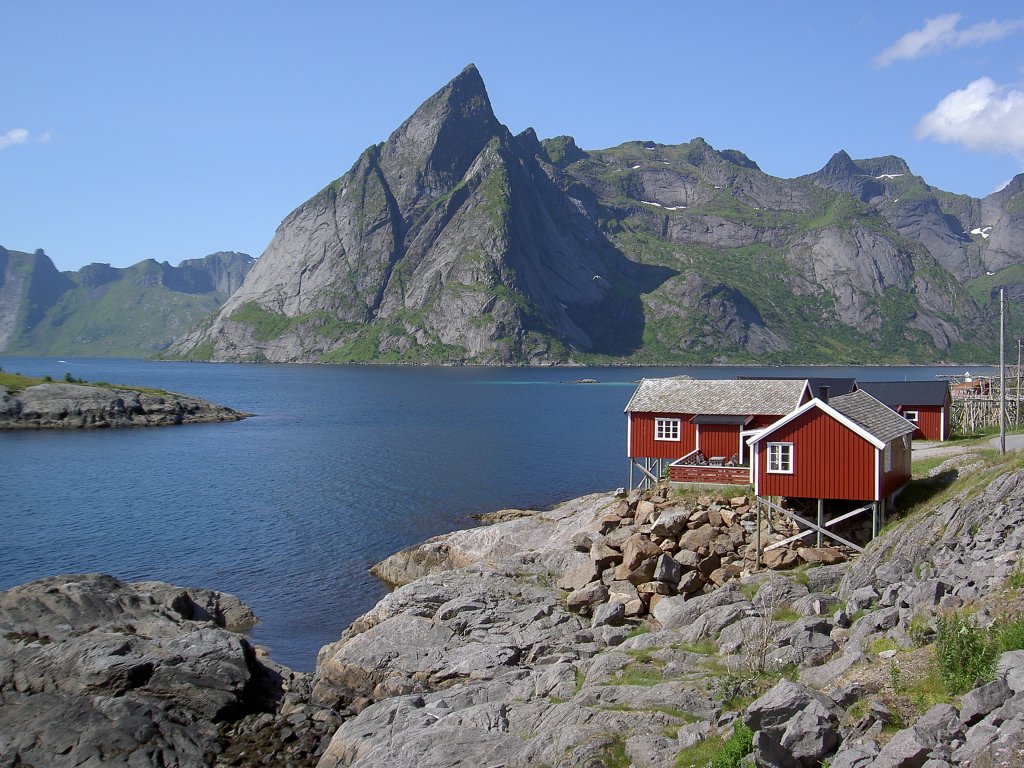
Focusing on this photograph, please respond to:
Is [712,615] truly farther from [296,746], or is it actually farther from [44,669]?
[44,669]

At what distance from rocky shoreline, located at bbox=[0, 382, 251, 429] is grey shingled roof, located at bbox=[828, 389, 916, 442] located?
101051 millimetres

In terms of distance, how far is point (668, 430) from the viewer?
Result: 44.2 metres

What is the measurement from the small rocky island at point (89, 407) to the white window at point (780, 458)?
10052 centimetres

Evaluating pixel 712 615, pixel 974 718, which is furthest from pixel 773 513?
pixel 974 718

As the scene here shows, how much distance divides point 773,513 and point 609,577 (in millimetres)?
7705

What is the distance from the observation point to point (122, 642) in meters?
26.2

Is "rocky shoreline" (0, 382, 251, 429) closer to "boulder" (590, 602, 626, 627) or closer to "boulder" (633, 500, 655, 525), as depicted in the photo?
"boulder" (633, 500, 655, 525)

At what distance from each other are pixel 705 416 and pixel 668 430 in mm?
2305

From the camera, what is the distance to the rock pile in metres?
28.8

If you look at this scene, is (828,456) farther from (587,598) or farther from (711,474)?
(587,598)

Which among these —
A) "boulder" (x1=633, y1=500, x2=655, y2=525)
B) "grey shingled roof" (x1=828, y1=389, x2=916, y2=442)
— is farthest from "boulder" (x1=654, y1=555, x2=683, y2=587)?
"grey shingled roof" (x1=828, y1=389, x2=916, y2=442)

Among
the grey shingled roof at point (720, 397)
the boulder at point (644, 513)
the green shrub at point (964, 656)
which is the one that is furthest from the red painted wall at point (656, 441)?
the green shrub at point (964, 656)

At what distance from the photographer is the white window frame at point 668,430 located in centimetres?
4394

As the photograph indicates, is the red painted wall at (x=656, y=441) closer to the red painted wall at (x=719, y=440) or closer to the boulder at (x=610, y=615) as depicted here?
the red painted wall at (x=719, y=440)
